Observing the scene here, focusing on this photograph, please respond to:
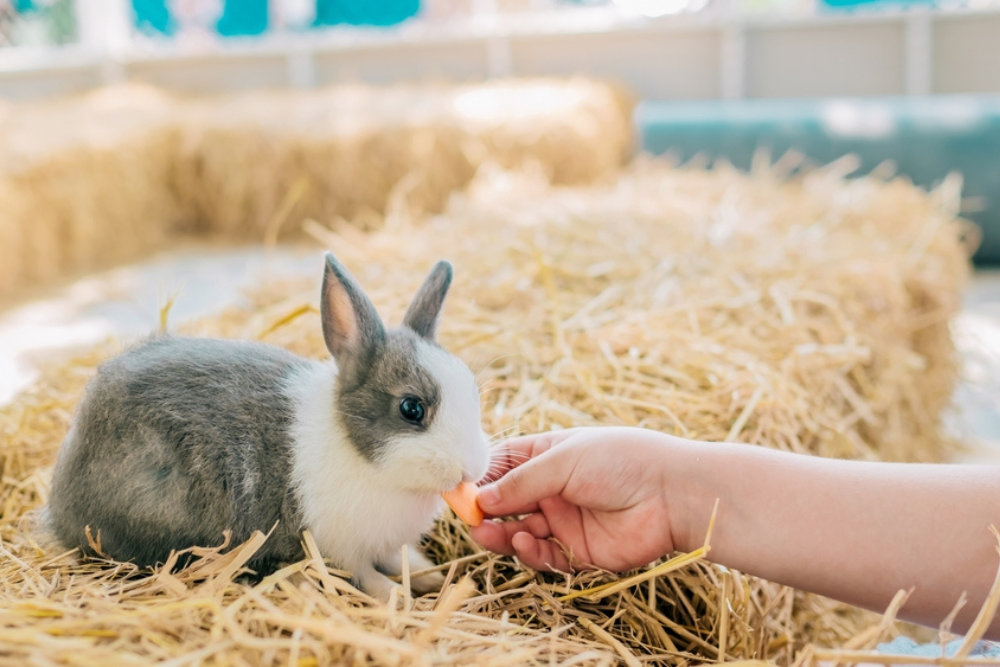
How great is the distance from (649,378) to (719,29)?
20.0 feet

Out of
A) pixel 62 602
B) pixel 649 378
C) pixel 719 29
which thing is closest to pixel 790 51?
pixel 719 29

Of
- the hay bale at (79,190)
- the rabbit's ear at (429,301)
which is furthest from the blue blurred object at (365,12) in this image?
the rabbit's ear at (429,301)

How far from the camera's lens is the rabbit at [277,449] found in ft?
3.56

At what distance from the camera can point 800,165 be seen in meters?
4.16

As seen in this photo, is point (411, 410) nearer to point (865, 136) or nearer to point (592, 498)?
point (592, 498)

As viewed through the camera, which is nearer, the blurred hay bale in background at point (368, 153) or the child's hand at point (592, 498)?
the child's hand at point (592, 498)

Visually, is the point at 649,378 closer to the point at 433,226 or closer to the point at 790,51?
the point at 433,226

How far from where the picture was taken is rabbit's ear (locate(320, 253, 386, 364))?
3.55 ft

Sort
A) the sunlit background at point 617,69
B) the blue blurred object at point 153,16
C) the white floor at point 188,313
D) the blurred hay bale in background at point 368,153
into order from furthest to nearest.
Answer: the blue blurred object at point 153,16, the blurred hay bale in background at point 368,153, the sunlit background at point 617,69, the white floor at point 188,313

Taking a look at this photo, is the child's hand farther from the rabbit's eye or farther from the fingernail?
the rabbit's eye

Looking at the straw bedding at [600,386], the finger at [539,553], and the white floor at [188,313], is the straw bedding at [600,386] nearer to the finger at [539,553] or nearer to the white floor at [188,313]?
the finger at [539,553]

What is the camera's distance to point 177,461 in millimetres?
1086

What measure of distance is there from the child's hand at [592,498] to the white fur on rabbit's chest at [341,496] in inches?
5.3

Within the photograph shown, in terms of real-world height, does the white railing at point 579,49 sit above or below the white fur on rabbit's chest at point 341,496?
above
